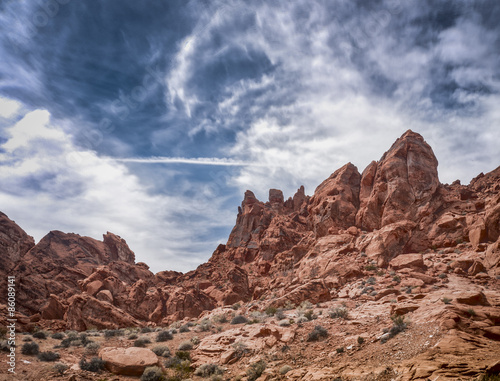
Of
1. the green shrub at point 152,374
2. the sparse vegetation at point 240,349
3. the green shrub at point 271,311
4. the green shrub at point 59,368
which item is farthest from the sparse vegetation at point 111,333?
the green shrub at point 271,311

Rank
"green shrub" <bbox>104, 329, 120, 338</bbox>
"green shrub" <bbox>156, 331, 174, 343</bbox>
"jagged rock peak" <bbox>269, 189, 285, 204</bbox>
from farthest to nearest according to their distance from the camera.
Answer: "jagged rock peak" <bbox>269, 189, 285, 204</bbox>, "green shrub" <bbox>104, 329, 120, 338</bbox>, "green shrub" <bbox>156, 331, 174, 343</bbox>

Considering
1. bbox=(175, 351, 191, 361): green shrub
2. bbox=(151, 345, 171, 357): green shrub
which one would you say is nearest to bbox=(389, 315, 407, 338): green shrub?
bbox=(175, 351, 191, 361): green shrub

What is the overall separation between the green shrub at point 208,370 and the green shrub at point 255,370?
201 centimetres

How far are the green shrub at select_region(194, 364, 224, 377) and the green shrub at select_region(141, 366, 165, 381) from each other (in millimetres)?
1851

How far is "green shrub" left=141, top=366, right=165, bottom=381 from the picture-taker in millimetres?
13625

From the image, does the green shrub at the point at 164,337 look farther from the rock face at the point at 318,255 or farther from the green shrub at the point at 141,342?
the rock face at the point at 318,255

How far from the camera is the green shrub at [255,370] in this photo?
12.3 m

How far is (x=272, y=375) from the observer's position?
12.0m

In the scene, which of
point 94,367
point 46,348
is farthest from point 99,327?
point 94,367

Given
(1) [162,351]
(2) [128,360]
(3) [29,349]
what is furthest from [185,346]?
(3) [29,349]

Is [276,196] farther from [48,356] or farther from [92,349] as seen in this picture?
[48,356]

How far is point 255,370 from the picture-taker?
12.7 metres

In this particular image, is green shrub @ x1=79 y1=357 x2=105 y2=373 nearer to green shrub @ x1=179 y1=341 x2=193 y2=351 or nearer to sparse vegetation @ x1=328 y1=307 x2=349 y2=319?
green shrub @ x1=179 y1=341 x2=193 y2=351

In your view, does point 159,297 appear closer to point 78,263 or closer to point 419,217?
point 78,263
